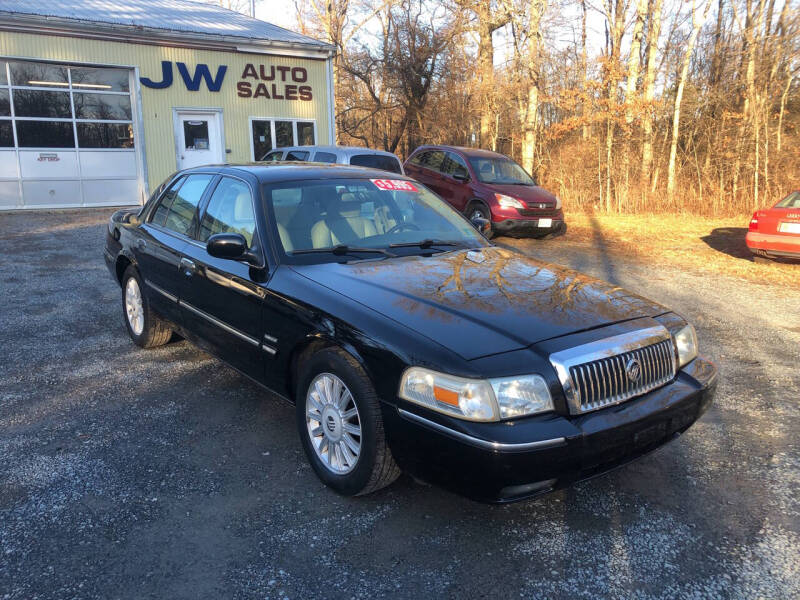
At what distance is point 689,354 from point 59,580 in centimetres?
313

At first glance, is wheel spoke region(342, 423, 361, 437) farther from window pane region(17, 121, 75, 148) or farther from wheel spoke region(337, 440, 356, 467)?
window pane region(17, 121, 75, 148)

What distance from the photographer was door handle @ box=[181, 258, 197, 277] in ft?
14.1

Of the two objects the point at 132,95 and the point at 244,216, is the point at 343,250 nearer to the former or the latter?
the point at 244,216

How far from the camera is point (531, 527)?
2.94 meters

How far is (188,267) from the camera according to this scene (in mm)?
4367

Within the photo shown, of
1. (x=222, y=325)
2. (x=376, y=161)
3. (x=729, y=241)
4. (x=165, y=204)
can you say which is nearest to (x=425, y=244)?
(x=222, y=325)

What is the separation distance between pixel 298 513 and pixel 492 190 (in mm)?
10069

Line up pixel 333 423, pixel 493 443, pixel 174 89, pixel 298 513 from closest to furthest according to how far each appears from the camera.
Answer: pixel 493 443
pixel 298 513
pixel 333 423
pixel 174 89

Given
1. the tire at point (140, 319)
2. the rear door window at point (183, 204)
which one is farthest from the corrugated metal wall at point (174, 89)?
the rear door window at point (183, 204)

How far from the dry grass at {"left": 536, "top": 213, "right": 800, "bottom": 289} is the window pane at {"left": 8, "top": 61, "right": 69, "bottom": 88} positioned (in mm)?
12603

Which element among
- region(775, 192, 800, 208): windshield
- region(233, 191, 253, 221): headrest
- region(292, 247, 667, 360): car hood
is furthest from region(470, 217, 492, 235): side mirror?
region(775, 192, 800, 208): windshield

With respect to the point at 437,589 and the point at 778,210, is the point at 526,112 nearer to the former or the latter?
the point at 778,210

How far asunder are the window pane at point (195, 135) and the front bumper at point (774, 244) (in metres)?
13.5

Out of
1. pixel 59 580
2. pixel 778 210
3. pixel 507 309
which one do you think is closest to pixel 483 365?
pixel 507 309
